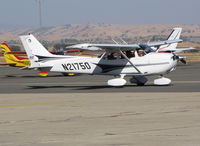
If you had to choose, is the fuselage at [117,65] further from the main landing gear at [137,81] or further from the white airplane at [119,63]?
the main landing gear at [137,81]

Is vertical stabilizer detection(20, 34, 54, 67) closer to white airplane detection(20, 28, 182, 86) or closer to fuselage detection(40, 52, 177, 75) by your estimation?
white airplane detection(20, 28, 182, 86)

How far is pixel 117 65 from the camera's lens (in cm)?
2094

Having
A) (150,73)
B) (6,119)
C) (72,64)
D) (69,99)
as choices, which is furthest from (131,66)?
(6,119)

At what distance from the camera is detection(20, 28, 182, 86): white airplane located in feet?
66.4

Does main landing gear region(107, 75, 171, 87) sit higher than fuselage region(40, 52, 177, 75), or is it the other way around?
fuselage region(40, 52, 177, 75)

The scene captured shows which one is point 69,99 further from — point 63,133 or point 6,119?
point 63,133

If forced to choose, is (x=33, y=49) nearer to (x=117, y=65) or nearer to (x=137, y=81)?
(x=117, y=65)

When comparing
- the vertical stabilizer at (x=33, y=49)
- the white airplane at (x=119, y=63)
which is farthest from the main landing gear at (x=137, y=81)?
the vertical stabilizer at (x=33, y=49)

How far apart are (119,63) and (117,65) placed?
13cm

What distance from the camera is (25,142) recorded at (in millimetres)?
8258

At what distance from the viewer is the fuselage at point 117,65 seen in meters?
20.2

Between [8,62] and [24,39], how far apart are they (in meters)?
13.0

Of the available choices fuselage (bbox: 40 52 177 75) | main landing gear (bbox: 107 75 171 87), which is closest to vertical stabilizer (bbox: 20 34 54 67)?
fuselage (bbox: 40 52 177 75)

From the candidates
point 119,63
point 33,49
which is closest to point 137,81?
point 119,63
